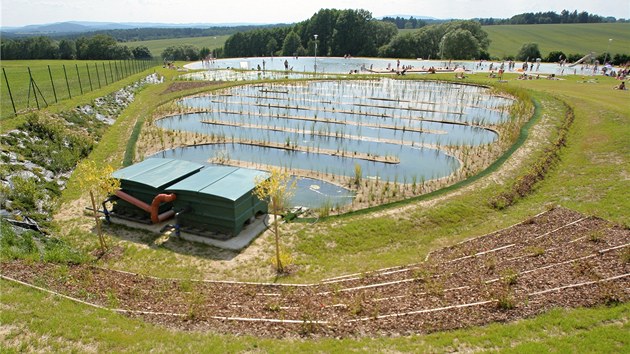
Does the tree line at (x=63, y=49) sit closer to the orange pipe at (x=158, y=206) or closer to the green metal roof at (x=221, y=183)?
the green metal roof at (x=221, y=183)

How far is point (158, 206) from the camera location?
13.0 metres

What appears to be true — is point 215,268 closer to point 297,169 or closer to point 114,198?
point 114,198

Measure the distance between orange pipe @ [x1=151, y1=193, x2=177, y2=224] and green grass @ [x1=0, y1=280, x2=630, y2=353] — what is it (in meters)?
5.40

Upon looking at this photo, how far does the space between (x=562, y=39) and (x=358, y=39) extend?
53.1 m

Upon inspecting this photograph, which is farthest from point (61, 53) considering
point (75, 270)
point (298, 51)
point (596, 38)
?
point (596, 38)

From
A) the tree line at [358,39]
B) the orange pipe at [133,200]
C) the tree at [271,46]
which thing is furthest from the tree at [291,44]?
the orange pipe at [133,200]

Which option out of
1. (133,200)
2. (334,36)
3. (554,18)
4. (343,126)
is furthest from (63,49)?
(554,18)

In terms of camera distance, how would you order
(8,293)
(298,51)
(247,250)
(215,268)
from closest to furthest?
(8,293) < (215,268) < (247,250) < (298,51)

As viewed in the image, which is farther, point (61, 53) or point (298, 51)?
point (298, 51)

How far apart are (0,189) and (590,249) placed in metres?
17.6

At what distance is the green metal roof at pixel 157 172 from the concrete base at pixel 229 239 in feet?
4.66

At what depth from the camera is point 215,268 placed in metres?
10.7

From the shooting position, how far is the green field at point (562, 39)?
3334 inches

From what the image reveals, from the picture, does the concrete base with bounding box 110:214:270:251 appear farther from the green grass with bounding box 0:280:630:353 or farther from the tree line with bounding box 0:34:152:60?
the tree line with bounding box 0:34:152:60
